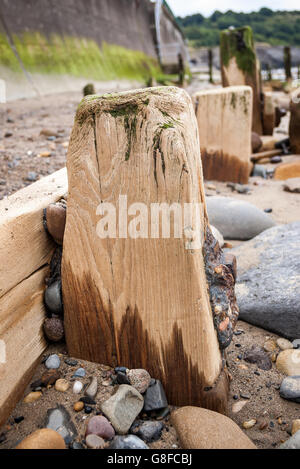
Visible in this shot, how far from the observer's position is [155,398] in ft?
4.78

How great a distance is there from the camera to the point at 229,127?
4449mm

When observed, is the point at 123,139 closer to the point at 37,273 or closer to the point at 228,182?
the point at 37,273

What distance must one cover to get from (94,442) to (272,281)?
1450 mm

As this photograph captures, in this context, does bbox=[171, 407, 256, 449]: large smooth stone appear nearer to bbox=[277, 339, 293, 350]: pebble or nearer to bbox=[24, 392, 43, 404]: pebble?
bbox=[24, 392, 43, 404]: pebble

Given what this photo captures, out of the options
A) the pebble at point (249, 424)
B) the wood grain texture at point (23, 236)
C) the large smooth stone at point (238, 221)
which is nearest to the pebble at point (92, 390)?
the wood grain texture at point (23, 236)

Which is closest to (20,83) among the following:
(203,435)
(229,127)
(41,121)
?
(41,121)

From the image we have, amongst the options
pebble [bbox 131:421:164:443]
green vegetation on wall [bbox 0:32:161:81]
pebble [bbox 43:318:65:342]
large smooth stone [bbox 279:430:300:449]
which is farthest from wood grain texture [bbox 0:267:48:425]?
green vegetation on wall [bbox 0:32:161:81]

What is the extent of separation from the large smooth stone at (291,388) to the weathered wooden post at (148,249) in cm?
33

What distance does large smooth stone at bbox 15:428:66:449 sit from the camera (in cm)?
118

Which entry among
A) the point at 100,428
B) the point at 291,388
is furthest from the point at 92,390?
the point at 291,388

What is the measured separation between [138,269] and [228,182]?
11.3 feet

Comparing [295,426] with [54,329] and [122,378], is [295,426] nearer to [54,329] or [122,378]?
[122,378]

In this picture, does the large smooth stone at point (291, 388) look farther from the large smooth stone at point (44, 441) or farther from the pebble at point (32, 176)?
the pebble at point (32, 176)

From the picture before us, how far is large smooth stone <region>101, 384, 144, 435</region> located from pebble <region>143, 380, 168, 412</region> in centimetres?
3
